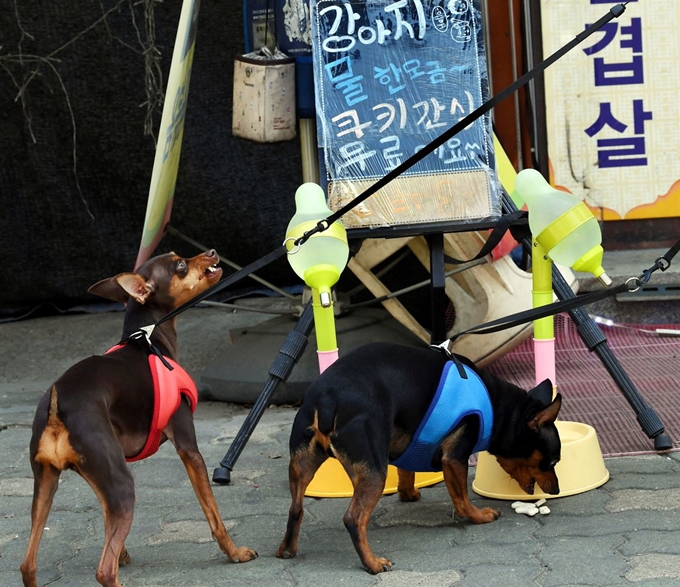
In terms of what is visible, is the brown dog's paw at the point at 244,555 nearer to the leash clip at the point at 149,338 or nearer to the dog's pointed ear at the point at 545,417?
the leash clip at the point at 149,338

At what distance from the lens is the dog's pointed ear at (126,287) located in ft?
10.7

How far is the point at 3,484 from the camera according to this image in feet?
12.8

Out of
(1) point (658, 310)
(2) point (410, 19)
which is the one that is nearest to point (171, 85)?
(2) point (410, 19)

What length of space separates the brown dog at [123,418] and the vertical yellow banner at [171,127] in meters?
0.72

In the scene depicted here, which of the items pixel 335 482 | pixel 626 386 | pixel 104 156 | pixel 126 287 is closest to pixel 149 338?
pixel 126 287

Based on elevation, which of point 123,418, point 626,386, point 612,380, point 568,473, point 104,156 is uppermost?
point 104,156

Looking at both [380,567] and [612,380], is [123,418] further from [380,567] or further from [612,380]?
[612,380]

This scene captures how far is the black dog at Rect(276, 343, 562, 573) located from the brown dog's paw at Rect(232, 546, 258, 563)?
0.26 ft

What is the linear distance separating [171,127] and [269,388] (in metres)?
1.15

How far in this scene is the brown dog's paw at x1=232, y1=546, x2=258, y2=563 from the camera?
2.98m

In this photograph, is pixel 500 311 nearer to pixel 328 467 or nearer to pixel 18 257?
pixel 328 467

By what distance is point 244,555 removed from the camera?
2.98 m

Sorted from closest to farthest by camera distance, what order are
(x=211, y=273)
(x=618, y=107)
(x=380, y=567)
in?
(x=380, y=567)
(x=211, y=273)
(x=618, y=107)

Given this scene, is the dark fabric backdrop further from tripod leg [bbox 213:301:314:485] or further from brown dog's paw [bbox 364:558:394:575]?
brown dog's paw [bbox 364:558:394:575]
